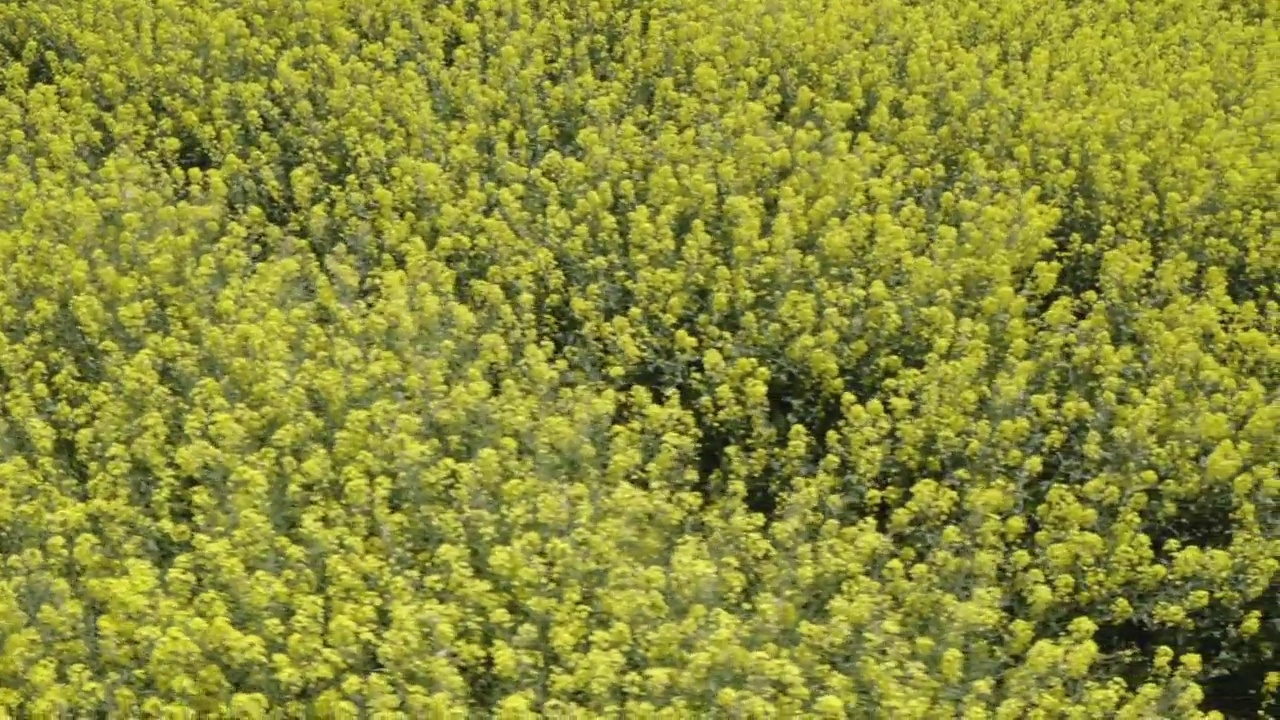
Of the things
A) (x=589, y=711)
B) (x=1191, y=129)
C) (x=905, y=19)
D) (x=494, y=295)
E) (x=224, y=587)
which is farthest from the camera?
(x=905, y=19)

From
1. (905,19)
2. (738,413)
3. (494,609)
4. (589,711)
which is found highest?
(905,19)

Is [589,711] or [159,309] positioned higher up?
[159,309]

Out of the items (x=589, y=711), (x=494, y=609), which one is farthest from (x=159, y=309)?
(x=589, y=711)

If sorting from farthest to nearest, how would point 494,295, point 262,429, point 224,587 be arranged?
point 494,295, point 262,429, point 224,587

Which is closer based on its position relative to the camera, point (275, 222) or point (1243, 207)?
point (1243, 207)

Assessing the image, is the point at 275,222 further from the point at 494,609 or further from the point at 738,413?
the point at 494,609

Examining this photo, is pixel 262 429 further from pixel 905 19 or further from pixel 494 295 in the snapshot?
pixel 905 19

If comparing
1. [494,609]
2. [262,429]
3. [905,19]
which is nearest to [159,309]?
[262,429]
